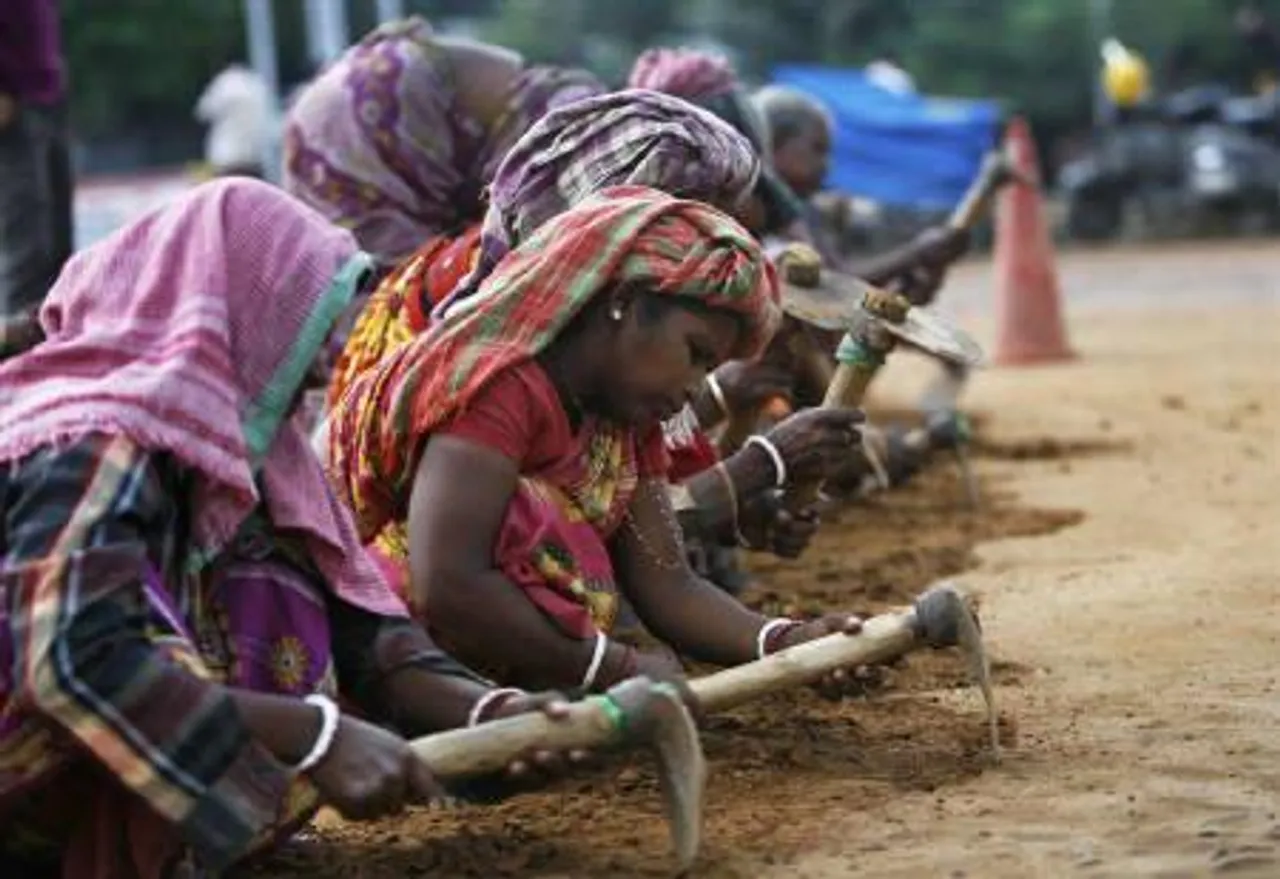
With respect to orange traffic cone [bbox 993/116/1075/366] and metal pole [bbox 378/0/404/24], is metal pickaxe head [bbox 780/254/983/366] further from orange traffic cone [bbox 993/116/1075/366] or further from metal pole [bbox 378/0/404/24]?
metal pole [bbox 378/0/404/24]

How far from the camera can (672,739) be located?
355 cm

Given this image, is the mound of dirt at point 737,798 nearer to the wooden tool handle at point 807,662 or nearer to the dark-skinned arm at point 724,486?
the wooden tool handle at point 807,662

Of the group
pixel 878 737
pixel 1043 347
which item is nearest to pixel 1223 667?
pixel 878 737

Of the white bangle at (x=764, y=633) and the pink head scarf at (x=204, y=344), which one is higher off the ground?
the pink head scarf at (x=204, y=344)

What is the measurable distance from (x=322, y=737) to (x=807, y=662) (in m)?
0.92

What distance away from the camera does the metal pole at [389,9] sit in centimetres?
2586

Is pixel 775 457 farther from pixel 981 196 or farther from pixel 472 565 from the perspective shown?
pixel 981 196

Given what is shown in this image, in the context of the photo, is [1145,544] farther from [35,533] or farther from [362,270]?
[35,533]

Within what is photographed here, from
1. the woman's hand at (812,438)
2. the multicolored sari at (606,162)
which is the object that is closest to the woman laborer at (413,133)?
the woman's hand at (812,438)

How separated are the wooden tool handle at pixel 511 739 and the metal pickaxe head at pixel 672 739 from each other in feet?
0.10

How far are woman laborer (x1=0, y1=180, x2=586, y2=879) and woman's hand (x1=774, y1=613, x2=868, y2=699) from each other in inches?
26.8

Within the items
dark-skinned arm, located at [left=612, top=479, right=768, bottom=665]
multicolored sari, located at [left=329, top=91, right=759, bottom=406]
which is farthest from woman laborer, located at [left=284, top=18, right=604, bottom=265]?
dark-skinned arm, located at [left=612, top=479, right=768, bottom=665]

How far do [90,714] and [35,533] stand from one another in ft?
0.79

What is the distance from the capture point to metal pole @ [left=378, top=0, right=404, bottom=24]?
25.9 m
